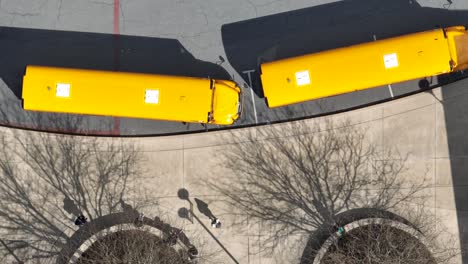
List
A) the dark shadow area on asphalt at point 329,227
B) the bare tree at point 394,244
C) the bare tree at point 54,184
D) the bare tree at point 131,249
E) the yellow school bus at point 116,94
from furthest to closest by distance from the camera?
the bare tree at point 54,184 → the dark shadow area on asphalt at point 329,227 → the yellow school bus at point 116,94 → the bare tree at point 131,249 → the bare tree at point 394,244

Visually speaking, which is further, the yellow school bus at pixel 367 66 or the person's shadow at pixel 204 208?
the person's shadow at pixel 204 208

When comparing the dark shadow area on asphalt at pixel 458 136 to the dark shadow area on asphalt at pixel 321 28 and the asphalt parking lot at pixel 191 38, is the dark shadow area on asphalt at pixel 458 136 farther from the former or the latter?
the dark shadow area on asphalt at pixel 321 28

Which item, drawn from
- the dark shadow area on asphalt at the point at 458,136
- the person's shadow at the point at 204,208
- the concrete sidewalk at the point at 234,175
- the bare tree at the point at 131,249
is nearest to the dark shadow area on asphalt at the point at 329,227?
the concrete sidewalk at the point at 234,175

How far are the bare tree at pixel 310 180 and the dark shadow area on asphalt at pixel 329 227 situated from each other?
5.5 inches

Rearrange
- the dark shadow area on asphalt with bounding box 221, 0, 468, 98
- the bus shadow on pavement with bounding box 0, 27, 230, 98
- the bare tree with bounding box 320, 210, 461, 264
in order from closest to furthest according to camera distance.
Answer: the bare tree with bounding box 320, 210, 461, 264 < the dark shadow area on asphalt with bounding box 221, 0, 468, 98 < the bus shadow on pavement with bounding box 0, 27, 230, 98

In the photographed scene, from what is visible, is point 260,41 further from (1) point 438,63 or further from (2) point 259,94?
(1) point 438,63

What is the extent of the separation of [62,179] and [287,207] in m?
7.27

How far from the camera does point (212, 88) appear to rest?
11789 mm

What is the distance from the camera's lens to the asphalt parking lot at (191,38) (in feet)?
42.8

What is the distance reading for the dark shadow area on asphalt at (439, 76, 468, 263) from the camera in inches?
502

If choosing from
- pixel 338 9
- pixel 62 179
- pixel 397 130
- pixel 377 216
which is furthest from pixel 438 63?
pixel 62 179

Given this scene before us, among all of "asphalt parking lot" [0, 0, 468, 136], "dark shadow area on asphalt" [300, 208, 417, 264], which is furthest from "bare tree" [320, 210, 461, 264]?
"asphalt parking lot" [0, 0, 468, 136]

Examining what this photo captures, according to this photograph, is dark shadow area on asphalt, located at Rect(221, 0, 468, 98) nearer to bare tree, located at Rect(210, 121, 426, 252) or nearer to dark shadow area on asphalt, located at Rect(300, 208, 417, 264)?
bare tree, located at Rect(210, 121, 426, 252)

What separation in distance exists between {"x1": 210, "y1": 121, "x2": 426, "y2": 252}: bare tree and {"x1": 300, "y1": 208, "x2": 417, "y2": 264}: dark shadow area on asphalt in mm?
139
